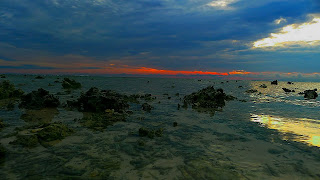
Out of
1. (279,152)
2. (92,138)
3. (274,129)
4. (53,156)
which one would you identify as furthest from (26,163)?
(274,129)

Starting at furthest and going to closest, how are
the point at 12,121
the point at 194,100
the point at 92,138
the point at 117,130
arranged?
the point at 194,100, the point at 12,121, the point at 117,130, the point at 92,138

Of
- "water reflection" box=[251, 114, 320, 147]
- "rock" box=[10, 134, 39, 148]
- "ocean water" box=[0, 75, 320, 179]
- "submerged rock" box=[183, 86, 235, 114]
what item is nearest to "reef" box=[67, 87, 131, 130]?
"ocean water" box=[0, 75, 320, 179]

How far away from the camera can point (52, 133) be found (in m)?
9.09

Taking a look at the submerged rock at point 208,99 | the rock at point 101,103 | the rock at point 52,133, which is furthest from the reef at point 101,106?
the submerged rock at point 208,99

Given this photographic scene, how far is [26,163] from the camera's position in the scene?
257 inches

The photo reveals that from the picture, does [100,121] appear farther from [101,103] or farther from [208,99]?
[208,99]

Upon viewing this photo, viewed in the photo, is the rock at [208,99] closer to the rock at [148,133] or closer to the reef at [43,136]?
the rock at [148,133]

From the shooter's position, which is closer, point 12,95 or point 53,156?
point 53,156

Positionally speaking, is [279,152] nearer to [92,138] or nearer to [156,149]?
[156,149]

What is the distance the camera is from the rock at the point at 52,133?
29.0 ft

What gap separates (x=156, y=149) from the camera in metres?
8.32

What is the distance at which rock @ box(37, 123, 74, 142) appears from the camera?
884 centimetres

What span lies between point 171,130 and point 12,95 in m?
23.8

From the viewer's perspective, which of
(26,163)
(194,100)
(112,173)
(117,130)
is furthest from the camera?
(194,100)
